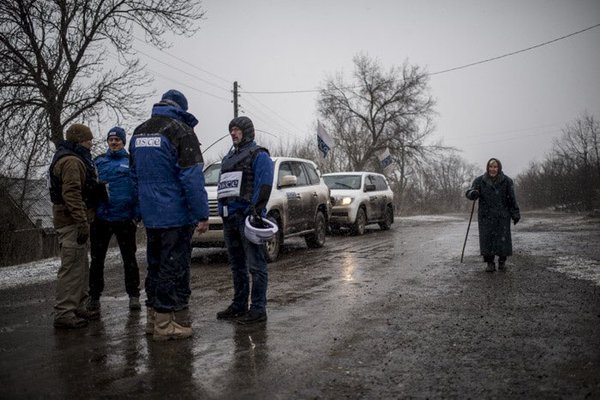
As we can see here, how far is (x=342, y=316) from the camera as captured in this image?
5.11m

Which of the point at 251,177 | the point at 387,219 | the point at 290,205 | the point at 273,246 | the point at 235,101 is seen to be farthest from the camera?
the point at 235,101

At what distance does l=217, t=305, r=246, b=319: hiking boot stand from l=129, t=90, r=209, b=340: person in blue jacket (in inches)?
27.9

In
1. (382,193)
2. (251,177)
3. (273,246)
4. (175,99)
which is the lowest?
(273,246)

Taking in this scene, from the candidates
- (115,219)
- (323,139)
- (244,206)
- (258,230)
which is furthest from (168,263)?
(323,139)

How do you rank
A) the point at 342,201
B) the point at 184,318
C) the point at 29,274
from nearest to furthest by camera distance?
the point at 184,318
the point at 29,274
the point at 342,201

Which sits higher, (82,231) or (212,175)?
(212,175)

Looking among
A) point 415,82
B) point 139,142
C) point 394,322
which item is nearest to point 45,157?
point 139,142

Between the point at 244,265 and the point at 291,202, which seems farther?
the point at 291,202

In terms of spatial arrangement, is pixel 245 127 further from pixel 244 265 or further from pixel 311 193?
pixel 311 193

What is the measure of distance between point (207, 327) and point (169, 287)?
68cm

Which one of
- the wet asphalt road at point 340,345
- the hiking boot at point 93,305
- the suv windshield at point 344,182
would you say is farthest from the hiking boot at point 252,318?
the suv windshield at point 344,182

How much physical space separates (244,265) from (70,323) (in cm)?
178

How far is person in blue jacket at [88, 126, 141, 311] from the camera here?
5.44 metres

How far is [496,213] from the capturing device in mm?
8352
